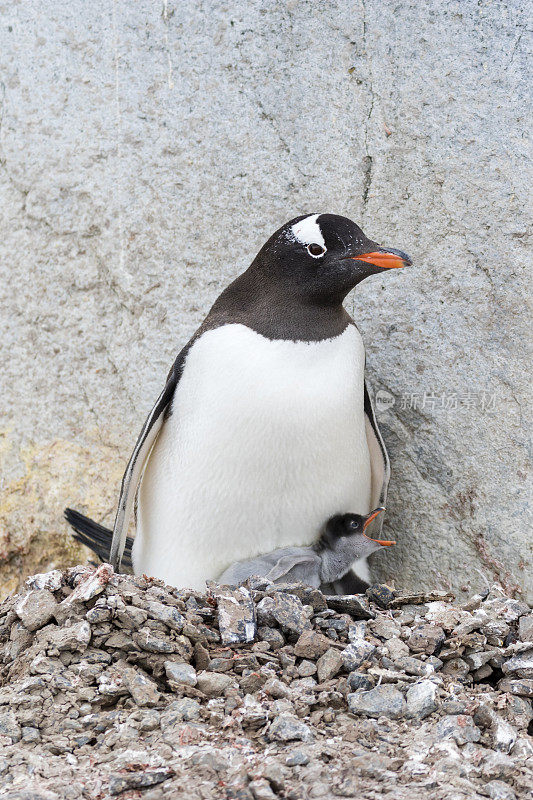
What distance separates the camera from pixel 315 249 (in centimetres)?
255

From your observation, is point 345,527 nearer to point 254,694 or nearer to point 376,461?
point 376,461

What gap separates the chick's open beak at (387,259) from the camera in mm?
2418

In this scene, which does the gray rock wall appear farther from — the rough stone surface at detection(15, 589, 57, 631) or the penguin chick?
the rough stone surface at detection(15, 589, 57, 631)

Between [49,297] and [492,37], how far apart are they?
5.74 ft

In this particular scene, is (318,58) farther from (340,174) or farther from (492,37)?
(492,37)

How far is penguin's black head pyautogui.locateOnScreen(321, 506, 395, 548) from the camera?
2.56m

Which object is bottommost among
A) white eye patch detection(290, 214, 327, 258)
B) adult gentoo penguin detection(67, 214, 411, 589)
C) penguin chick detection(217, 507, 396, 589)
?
penguin chick detection(217, 507, 396, 589)

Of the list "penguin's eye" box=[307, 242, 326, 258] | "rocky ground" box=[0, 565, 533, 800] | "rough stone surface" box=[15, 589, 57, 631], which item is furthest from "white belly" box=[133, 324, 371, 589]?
"rough stone surface" box=[15, 589, 57, 631]

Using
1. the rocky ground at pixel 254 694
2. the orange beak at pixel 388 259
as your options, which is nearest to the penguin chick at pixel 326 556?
the rocky ground at pixel 254 694

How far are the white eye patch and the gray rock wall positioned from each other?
426 millimetres

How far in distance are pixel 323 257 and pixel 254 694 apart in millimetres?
1265

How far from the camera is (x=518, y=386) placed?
264 cm

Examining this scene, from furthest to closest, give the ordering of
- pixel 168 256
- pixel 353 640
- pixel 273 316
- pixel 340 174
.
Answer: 1. pixel 168 256
2. pixel 340 174
3. pixel 273 316
4. pixel 353 640

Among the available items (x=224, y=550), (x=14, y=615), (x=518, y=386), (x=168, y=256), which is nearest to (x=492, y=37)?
(x=518, y=386)
